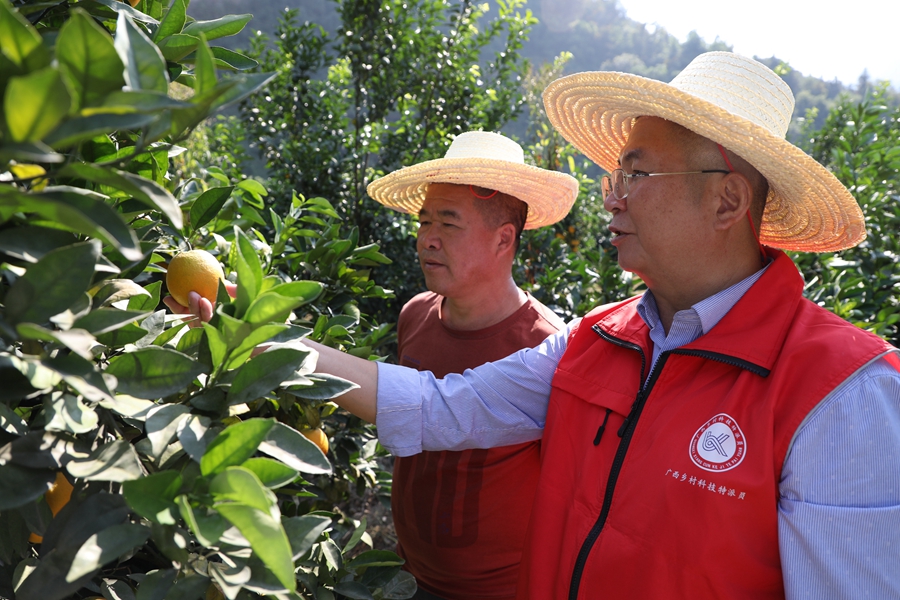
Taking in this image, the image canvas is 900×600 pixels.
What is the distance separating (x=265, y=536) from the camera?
584mm

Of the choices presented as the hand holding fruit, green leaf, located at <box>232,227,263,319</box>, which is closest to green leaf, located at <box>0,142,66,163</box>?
green leaf, located at <box>232,227,263,319</box>

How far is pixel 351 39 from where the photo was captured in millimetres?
4523

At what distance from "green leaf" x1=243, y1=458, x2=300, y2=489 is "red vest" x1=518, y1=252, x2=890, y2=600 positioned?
80 centimetres

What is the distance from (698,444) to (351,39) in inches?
160

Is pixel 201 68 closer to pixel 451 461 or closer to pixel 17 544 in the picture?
pixel 17 544

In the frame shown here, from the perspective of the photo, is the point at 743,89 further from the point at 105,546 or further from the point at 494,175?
the point at 105,546

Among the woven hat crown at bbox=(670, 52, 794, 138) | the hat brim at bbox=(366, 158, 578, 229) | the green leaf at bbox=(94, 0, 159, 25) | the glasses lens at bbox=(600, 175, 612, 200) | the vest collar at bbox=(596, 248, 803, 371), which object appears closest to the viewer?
the green leaf at bbox=(94, 0, 159, 25)

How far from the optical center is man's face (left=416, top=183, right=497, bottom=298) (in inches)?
87.8

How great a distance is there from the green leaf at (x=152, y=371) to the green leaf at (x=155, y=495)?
10 cm

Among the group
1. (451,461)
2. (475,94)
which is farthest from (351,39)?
(451,461)

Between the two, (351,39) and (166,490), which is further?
(351,39)

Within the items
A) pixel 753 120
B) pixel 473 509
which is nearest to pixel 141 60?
pixel 753 120

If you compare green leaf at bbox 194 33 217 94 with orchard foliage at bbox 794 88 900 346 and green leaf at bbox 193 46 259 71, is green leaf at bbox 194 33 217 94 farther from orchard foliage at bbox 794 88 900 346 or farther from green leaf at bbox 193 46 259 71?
orchard foliage at bbox 794 88 900 346

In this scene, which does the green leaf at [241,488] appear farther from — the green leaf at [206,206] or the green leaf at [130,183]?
the green leaf at [206,206]
